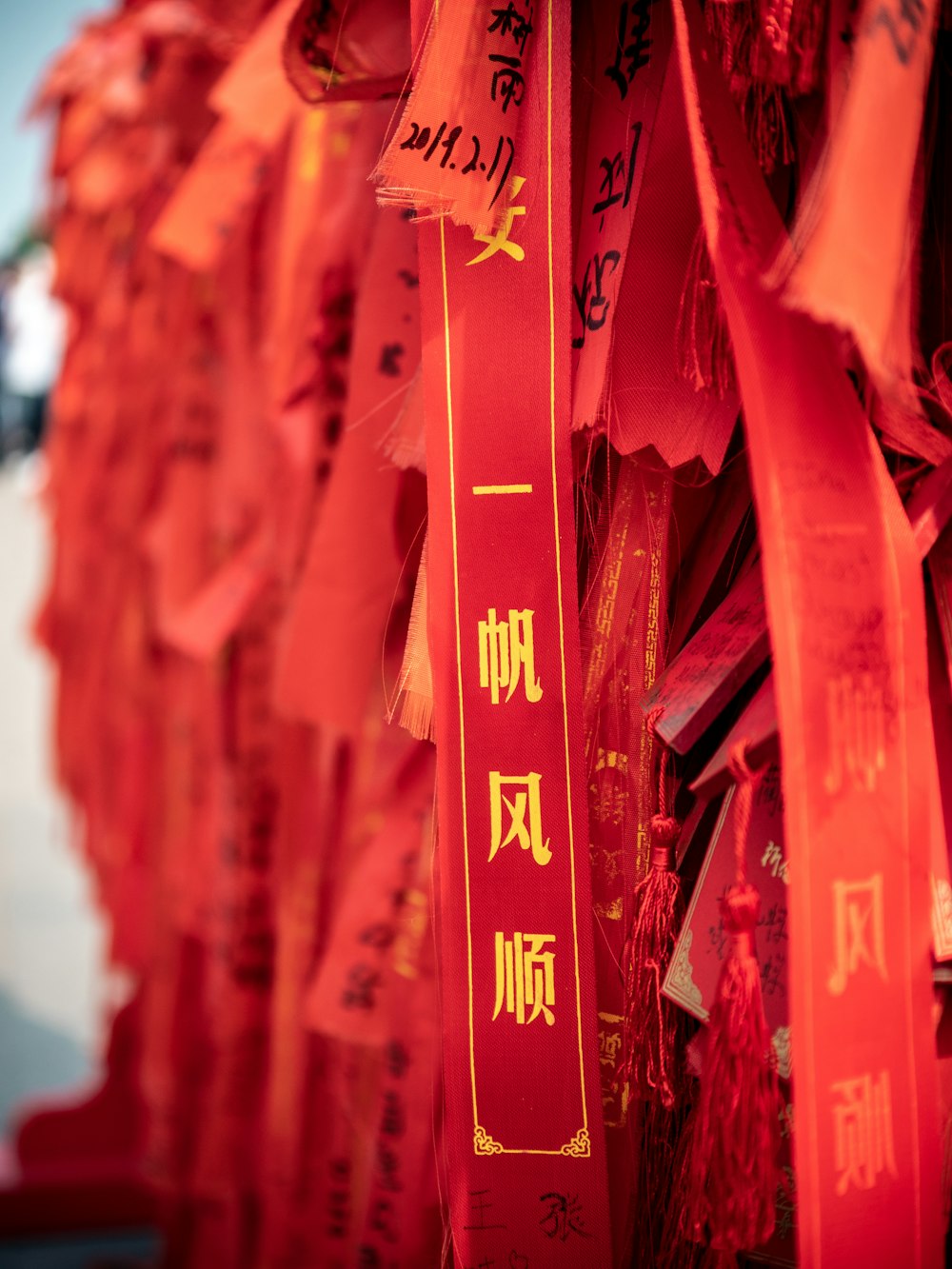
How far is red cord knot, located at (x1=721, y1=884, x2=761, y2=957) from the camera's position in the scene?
403 millimetres

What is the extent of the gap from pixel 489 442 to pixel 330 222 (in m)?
0.41

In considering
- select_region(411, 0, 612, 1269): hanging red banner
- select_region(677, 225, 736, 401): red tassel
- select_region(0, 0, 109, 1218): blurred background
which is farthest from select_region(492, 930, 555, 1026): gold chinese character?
select_region(0, 0, 109, 1218): blurred background

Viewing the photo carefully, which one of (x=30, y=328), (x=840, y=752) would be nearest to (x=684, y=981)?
(x=840, y=752)

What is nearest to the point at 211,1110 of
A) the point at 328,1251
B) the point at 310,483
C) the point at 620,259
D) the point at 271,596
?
the point at 328,1251

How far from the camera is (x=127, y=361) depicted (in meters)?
1.54

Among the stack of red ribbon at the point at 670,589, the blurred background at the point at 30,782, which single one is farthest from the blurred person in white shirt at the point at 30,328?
the stack of red ribbon at the point at 670,589

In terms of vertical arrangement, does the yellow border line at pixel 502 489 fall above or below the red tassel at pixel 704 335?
below

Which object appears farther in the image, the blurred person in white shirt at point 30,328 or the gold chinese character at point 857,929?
the blurred person in white shirt at point 30,328

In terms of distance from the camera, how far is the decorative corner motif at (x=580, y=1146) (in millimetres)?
424

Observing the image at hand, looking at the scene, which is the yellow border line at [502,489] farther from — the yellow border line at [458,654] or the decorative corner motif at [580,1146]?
the decorative corner motif at [580,1146]

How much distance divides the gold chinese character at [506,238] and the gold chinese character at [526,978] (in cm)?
25

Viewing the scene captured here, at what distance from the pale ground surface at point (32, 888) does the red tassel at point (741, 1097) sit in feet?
6.86

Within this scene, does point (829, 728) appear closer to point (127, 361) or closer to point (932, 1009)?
point (932, 1009)

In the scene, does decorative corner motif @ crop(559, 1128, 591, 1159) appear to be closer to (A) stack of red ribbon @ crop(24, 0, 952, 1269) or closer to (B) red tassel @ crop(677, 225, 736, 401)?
(A) stack of red ribbon @ crop(24, 0, 952, 1269)
